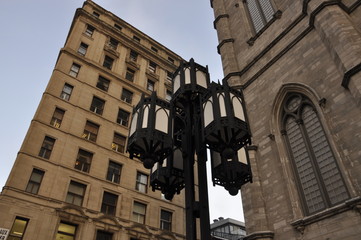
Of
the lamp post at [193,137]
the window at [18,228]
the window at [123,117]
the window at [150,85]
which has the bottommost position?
the lamp post at [193,137]

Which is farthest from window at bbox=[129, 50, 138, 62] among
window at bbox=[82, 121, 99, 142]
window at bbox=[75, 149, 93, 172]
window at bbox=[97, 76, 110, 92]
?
window at bbox=[75, 149, 93, 172]

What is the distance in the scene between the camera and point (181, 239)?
73.9 ft

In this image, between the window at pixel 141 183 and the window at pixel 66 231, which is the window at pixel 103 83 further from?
the window at pixel 66 231

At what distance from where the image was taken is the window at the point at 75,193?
18.5 m

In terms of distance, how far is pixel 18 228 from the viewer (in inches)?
619

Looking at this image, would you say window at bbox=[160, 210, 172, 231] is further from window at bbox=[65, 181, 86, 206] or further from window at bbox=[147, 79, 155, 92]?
→ window at bbox=[147, 79, 155, 92]

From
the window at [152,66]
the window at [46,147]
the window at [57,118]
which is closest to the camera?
the window at [46,147]

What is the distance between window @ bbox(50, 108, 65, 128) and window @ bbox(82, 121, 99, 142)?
195 centimetres

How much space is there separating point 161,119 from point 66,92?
19930 mm

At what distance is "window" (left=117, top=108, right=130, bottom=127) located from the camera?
25.3m

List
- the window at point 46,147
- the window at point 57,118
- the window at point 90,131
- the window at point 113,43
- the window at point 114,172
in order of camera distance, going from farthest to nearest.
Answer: the window at point 113,43, the window at point 90,131, the window at point 114,172, the window at point 57,118, the window at point 46,147

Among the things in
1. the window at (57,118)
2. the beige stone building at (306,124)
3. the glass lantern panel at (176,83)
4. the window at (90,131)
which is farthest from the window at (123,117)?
the glass lantern panel at (176,83)

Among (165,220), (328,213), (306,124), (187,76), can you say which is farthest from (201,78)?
(165,220)

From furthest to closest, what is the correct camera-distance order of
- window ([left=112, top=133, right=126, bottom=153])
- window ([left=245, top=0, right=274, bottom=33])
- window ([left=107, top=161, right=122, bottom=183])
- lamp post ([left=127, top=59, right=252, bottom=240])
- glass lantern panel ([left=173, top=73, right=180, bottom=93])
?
window ([left=112, top=133, right=126, bottom=153]), window ([left=107, top=161, right=122, bottom=183]), window ([left=245, top=0, right=274, bottom=33]), glass lantern panel ([left=173, top=73, right=180, bottom=93]), lamp post ([left=127, top=59, right=252, bottom=240])
